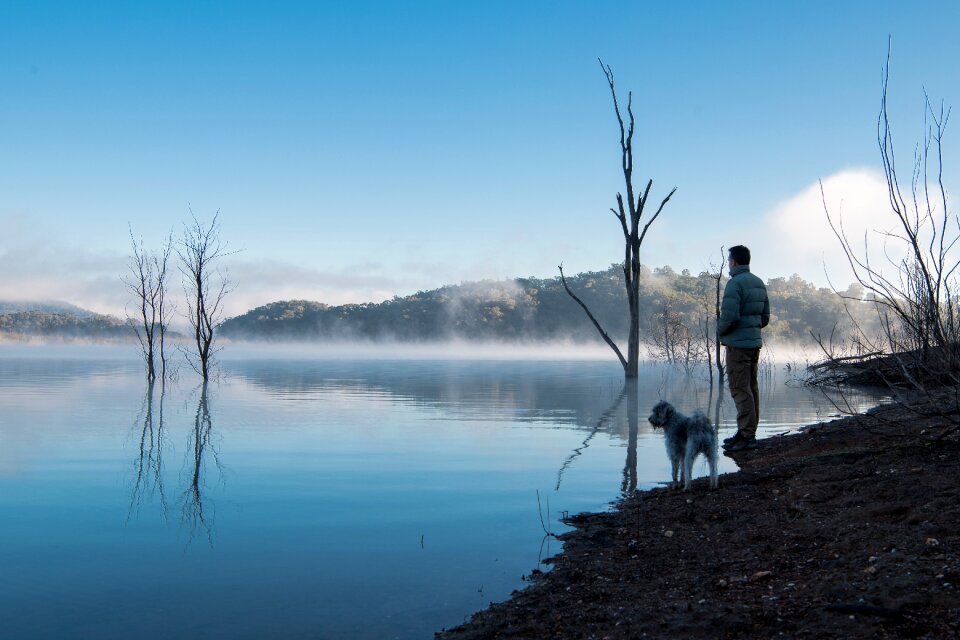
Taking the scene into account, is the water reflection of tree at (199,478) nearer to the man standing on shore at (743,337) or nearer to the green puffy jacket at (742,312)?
the man standing on shore at (743,337)

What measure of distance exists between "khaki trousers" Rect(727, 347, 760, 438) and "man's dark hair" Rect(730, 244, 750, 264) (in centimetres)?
117

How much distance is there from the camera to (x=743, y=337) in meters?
9.38

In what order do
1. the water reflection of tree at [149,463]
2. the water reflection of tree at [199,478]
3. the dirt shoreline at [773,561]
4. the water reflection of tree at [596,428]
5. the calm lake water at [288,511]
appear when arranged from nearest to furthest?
1. the dirt shoreline at [773,561]
2. the calm lake water at [288,511]
3. the water reflection of tree at [199,478]
4. the water reflection of tree at [149,463]
5. the water reflection of tree at [596,428]

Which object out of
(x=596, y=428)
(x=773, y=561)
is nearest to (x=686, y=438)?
(x=773, y=561)

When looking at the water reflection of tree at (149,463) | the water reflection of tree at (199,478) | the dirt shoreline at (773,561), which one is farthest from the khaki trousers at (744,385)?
the water reflection of tree at (149,463)

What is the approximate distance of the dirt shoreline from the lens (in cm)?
317

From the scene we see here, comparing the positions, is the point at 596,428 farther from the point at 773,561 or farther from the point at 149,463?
the point at 773,561

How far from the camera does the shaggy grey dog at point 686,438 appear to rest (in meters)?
6.74

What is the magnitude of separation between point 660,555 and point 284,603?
7.70 feet

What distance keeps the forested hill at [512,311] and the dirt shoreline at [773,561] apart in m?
94.8

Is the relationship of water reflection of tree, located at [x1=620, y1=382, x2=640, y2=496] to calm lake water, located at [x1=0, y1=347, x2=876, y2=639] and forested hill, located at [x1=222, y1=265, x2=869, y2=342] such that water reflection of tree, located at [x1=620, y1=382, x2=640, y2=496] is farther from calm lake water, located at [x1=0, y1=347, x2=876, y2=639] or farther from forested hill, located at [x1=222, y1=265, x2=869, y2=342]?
forested hill, located at [x1=222, y1=265, x2=869, y2=342]

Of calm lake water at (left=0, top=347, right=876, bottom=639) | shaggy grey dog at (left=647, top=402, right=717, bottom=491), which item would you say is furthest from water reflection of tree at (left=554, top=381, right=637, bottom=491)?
shaggy grey dog at (left=647, top=402, right=717, bottom=491)

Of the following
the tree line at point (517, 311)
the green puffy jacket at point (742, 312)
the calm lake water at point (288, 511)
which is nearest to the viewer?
the calm lake water at point (288, 511)

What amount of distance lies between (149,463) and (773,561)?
23.4 feet
